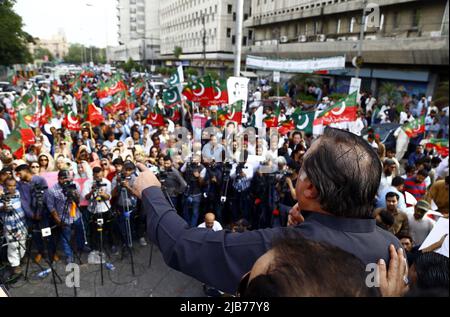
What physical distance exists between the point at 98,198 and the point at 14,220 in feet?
3.52

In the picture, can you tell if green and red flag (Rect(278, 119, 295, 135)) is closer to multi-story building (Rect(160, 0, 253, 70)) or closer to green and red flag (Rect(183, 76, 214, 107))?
green and red flag (Rect(183, 76, 214, 107))

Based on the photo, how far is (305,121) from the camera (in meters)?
7.43

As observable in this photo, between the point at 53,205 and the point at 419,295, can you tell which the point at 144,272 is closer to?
the point at 53,205

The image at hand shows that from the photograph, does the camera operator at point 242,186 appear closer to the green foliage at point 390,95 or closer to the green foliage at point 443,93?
the green foliage at point 443,93

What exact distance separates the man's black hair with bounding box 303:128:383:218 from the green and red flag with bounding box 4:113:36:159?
21.8ft

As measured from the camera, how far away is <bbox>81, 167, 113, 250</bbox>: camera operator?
4727 mm

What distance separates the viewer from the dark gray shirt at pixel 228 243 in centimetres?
103

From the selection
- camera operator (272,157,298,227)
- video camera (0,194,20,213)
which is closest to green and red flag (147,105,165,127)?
camera operator (272,157,298,227)

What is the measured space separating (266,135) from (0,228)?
17.8 feet

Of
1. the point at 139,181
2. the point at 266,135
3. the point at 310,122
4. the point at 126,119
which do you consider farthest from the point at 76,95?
the point at 139,181

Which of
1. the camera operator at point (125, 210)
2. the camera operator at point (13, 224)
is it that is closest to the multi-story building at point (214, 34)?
the camera operator at point (125, 210)

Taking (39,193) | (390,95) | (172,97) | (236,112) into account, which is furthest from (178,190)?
(390,95)

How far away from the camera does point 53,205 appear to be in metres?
4.77

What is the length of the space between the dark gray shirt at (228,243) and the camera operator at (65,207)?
152 inches
